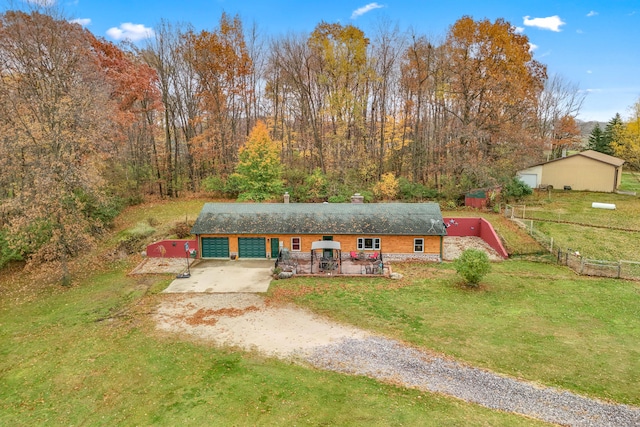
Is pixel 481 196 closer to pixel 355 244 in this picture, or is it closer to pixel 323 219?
pixel 355 244

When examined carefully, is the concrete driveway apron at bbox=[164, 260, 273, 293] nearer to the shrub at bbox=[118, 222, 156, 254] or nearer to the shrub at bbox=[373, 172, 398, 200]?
the shrub at bbox=[118, 222, 156, 254]

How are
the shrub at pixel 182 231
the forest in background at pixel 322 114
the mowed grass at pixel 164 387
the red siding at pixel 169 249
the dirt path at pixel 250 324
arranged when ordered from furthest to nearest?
the forest in background at pixel 322 114
the shrub at pixel 182 231
the red siding at pixel 169 249
the dirt path at pixel 250 324
the mowed grass at pixel 164 387

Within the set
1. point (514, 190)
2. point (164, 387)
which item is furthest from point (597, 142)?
point (164, 387)

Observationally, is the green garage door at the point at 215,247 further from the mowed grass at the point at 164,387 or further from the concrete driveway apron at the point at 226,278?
the mowed grass at the point at 164,387

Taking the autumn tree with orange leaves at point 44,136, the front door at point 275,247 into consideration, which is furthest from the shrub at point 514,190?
the autumn tree with orange leaves at point 44,136

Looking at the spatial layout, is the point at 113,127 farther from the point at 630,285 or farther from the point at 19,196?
the point at 630,285

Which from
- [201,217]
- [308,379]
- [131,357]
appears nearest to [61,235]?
[201,217]
